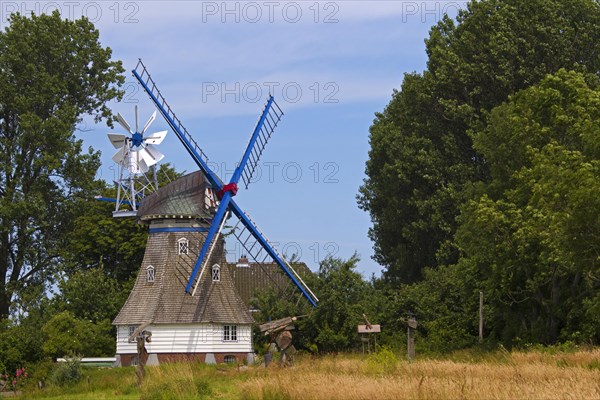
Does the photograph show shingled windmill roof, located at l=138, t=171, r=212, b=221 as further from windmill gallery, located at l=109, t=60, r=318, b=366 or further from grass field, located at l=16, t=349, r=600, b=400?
grass field, located at l=16, t=349, r=600, b=400

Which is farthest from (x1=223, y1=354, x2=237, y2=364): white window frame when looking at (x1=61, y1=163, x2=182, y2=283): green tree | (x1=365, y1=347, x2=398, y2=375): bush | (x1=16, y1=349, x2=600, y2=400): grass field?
(x1=365, y1=347, x2=398, y2=375): bush

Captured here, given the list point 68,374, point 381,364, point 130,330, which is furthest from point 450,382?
point 130,330

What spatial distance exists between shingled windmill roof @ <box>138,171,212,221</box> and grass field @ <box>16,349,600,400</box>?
16.1 meters

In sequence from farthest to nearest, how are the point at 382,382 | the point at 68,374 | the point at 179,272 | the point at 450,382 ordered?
the point at 179,272 → the point at 68,374 → the point at 382,382 → the point at 450,382

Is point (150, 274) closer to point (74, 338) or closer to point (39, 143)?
point (74, 338)

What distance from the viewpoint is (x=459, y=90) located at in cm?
6028

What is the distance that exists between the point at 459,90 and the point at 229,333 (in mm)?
19911

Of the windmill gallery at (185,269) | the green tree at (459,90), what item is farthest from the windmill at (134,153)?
the green tree at (459,90)

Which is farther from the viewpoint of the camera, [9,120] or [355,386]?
[9,120]

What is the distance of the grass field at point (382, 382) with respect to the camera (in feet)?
64.6

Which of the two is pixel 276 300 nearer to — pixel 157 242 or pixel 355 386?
pixel 157 242

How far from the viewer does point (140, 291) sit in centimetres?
5184

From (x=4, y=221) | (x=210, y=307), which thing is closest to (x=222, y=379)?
(x=210, y=307)

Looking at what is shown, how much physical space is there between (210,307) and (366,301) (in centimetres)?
766
